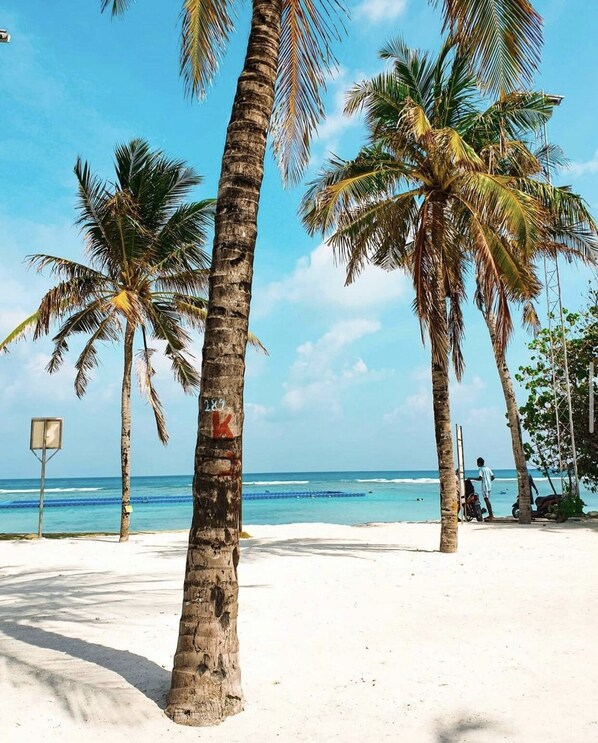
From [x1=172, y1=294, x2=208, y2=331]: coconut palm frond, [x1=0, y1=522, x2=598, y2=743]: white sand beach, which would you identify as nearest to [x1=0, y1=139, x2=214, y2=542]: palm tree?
[x1=172, y1=294, x2=208, y2=331]: coconut palm frond

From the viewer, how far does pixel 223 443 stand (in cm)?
411

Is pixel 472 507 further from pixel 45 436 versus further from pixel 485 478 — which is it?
pixel 45 436

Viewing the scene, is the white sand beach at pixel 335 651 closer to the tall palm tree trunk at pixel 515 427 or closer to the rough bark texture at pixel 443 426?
the rough bark texture at pixel 443 426

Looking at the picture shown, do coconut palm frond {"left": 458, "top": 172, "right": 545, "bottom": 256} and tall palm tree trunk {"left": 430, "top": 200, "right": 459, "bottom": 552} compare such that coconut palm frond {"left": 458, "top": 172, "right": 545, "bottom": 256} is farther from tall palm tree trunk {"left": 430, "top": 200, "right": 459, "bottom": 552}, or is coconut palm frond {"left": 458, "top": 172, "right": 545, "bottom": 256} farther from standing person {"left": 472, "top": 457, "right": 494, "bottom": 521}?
standing person {"left": 472, "top": 457, "right": 494, "bottom": 521}

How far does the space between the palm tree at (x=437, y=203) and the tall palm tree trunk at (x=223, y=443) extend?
18.5 feet

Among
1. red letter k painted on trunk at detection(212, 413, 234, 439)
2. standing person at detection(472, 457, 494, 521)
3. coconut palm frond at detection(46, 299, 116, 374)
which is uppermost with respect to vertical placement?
coconut palm frond at detection(46, 299, 116, 374)

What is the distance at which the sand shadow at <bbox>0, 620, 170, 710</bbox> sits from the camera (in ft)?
13.8

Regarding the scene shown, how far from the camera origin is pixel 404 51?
11883mm

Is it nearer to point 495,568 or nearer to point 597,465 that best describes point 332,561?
point 495,568

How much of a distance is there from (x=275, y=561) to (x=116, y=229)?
8.19 meters

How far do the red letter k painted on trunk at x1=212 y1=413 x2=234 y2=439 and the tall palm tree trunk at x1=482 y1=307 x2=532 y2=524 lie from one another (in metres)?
13.2

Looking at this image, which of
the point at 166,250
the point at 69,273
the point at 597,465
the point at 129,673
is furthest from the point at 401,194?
the point at 597,465

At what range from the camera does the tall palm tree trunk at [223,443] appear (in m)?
3.88

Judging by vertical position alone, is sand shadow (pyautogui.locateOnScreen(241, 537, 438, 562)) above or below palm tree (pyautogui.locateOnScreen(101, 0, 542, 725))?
below
